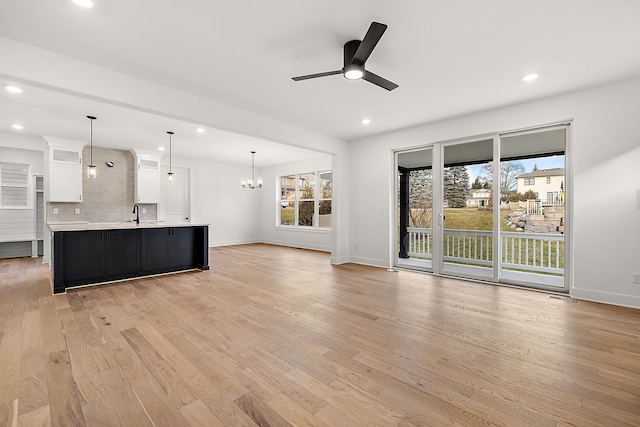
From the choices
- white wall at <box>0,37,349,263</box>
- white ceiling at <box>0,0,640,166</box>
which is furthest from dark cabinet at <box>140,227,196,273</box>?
white wall at <box>0,37,349,263</box>

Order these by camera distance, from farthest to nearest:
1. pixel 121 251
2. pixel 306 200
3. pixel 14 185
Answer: pixel 306 200
pixel 14 185
pixel 121 251

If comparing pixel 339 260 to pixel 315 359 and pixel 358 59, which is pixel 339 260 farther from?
pixel 358 59

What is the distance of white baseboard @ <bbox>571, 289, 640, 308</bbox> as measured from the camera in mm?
3383

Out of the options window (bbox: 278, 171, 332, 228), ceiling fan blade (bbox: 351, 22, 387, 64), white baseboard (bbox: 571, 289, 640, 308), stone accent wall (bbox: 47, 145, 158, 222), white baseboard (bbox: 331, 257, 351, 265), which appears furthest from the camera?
window (bbox: 278, 171, 332, 228)

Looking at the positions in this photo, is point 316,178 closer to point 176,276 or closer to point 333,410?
point 176,276

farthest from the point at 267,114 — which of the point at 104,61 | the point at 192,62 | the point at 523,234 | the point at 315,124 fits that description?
the point at 523,234

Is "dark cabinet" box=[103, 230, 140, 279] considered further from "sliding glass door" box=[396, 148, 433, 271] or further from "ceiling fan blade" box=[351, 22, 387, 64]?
"sliding glass door" box=[396, 148, 433, 271]

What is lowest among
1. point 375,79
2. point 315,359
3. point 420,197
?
point 315,359

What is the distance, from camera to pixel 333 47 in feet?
9.16

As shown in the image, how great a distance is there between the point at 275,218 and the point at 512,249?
6.77 m

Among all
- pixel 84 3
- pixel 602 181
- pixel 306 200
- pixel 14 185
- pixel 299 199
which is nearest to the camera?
pixel 84 3

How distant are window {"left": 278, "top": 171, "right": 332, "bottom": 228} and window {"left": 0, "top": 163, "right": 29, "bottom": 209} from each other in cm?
635

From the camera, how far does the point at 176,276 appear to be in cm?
501

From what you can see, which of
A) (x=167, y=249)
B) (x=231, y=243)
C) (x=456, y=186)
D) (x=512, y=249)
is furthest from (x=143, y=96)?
(x=512, y=249)
